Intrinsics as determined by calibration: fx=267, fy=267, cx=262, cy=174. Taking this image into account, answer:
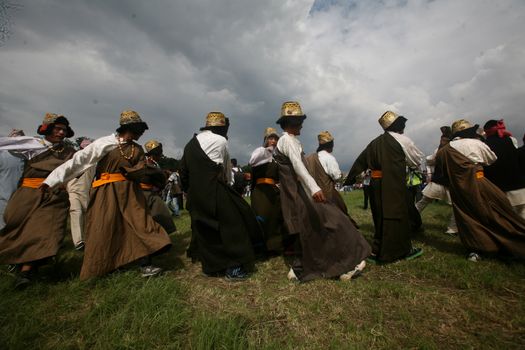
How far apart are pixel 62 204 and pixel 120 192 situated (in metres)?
0.92

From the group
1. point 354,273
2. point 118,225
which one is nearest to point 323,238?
point 354,273

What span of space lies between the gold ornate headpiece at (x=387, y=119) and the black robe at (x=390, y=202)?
0.47 feet

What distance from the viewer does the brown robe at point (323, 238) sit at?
3.27 meters

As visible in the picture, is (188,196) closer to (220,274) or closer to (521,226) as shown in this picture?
(220,274)

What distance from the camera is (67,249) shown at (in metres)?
5.04

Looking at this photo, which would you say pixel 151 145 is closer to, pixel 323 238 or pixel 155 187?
pixel 155 187

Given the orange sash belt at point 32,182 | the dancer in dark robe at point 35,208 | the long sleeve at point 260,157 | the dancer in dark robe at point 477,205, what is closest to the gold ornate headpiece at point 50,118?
the dancer in dark robe at point 35,208

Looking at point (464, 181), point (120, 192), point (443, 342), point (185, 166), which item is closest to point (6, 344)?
point (120, 192)

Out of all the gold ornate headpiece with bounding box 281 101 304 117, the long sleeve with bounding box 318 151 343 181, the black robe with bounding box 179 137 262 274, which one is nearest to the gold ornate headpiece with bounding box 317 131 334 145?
the long sleeve with bounding box 318 151 343 181

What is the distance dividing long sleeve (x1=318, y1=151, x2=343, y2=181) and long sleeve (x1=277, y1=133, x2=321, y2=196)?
1.51 metres

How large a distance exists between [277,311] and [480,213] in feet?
10.5

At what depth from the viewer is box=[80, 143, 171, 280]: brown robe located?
3104mm

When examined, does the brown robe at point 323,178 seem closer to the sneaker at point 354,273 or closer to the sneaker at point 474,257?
the sneaker at point 354,273

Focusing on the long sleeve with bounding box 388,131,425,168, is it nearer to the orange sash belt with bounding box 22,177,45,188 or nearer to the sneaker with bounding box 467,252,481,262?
the sneaker with bounding box 467,252,481,262
